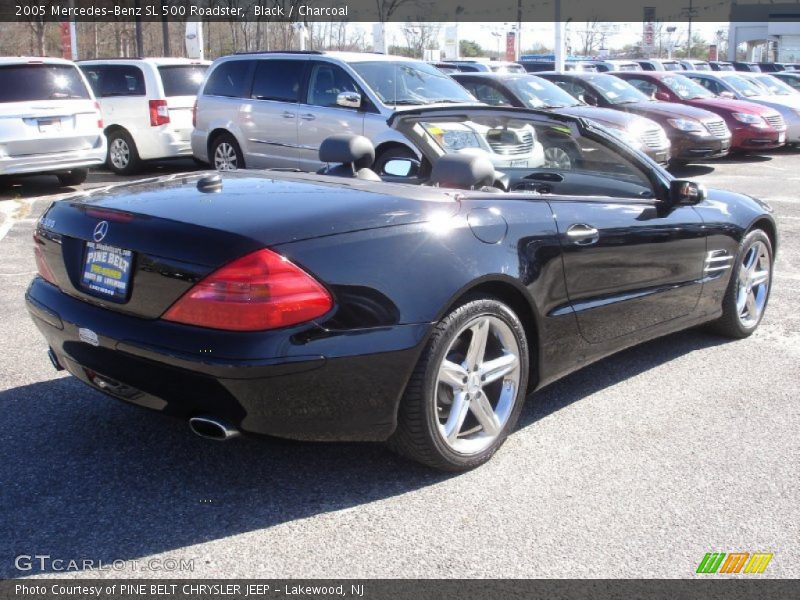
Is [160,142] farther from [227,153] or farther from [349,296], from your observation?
[349,296]

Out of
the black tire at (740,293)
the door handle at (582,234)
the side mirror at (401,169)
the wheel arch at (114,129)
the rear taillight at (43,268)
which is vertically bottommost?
the black tire at (740,293)

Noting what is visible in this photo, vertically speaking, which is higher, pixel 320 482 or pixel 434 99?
pixel 434 99

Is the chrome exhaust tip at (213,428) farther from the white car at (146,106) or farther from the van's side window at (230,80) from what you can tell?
the white car at (146,106)

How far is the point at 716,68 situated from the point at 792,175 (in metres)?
19.5

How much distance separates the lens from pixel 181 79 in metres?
14.1

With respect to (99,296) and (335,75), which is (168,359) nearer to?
(99,296)

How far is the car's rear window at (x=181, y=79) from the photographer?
13930 millimetres

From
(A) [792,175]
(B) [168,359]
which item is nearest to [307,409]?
(B) [168,359]

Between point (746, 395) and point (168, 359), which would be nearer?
point (168, 359)

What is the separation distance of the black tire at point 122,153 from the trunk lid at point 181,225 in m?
10.7

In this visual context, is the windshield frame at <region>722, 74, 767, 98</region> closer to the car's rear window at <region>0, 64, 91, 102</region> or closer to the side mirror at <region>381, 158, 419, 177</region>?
the car's rear window at <region>0, 64, 91, 102</region>

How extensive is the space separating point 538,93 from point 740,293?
30.3ft

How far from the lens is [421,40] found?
47.3 metres

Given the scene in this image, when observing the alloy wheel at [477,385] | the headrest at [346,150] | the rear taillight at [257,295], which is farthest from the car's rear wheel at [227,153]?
the rear taillight at [257,295]
